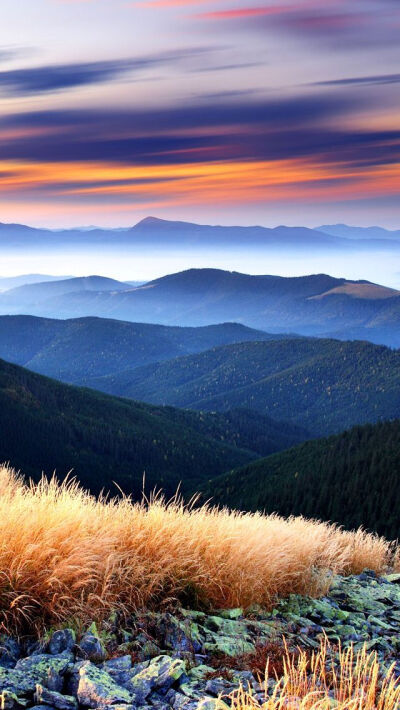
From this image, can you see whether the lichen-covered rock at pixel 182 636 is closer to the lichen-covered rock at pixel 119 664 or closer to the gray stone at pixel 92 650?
the lichen-covered rock at pixel 119 664

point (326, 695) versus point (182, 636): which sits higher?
point (326, 695)

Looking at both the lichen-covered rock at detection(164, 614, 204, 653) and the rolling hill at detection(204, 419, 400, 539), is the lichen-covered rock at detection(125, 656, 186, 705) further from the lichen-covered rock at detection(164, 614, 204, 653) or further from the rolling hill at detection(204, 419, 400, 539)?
the rolling hill at detection(204, 419, 400, 539)

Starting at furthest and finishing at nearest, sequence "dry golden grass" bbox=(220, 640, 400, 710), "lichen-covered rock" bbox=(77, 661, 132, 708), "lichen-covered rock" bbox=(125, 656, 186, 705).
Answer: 1. "lichen-covered rock" bbox=(125, 656, 186, 705)
2. "lichen-covered rock" bbox=(77, 661, 132, 708)
3. "dry golden grass" bbox=(220, 640, 400, 710)

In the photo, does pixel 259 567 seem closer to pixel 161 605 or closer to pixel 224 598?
pixel 224 598

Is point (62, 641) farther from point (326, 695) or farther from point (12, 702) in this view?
point (326, 695)

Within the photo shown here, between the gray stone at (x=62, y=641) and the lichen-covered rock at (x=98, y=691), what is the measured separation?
2.59ft

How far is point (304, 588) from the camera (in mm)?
10086

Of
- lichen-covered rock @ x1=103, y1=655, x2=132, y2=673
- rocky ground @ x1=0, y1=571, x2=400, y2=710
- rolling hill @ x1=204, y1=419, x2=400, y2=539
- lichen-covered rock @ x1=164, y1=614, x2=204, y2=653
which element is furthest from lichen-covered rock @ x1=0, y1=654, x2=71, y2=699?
rolling hill @ x1=204, y1=419, x2=400, y2=539

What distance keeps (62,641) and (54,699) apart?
1.25 meters

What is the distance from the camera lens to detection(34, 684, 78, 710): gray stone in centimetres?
561

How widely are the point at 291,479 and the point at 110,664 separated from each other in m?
139

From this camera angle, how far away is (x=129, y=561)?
8.57 metres

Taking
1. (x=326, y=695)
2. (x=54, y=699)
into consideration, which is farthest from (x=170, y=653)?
(x=326, y=695)

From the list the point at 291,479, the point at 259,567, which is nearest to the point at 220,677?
the point at 259,567
